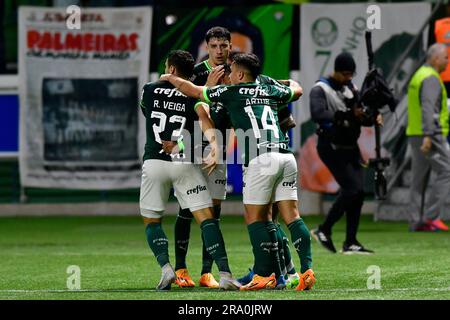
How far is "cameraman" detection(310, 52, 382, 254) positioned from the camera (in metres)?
15.7

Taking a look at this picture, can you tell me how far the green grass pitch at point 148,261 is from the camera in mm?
11281

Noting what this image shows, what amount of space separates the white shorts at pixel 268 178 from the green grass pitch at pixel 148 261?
79 cm

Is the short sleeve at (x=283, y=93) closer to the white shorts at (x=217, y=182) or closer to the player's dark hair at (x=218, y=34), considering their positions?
the player's dark hair at (x=218, y=34)

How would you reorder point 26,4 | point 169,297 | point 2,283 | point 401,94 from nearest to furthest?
point 169,297, point 2,283, point 401,94, point 26,4

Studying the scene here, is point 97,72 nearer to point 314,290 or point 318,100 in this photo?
point 318,100

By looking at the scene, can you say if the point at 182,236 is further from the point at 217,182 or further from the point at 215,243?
the point at 215,243

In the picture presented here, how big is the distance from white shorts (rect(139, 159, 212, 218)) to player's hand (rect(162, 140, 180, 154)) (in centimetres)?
9

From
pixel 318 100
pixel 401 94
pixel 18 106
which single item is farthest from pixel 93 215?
pixel 318 100

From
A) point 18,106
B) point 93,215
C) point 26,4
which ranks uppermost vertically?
point 26,4

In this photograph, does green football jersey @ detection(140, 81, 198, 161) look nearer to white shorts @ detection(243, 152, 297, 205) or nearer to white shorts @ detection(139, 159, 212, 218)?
white shorts @ detection(139, 159, 212, 218)

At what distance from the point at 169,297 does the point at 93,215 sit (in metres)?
12.7

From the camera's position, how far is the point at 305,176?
22.3m

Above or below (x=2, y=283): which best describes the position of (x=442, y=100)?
above

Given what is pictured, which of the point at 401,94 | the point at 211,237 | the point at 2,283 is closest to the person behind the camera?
the point at 211,237
